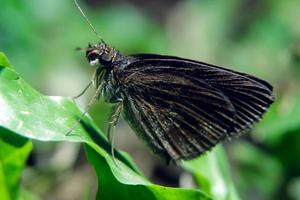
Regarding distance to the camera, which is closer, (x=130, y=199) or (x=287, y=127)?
(x=130, y=199)

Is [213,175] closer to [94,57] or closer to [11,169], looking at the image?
[94,57]

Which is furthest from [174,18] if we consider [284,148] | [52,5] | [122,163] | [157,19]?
[122,163]

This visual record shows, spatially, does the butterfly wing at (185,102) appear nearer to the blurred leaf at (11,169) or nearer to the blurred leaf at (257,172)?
the blurred leaf at (11,169)

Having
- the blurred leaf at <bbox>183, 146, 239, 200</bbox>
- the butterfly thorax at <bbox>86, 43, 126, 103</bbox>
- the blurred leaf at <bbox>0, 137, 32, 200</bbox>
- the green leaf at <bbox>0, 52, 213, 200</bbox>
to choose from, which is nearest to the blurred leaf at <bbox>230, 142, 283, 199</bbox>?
the blurred leaf at <bbox>183, 146, 239, 200</bbox>

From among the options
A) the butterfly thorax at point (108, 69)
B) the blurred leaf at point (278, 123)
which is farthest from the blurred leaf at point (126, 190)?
the blurred leaf at point (278, 123)

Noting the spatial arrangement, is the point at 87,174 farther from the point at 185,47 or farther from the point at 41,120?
the point at 41,120

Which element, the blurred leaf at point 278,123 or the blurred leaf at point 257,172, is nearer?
the blurred leaf at point 278,123

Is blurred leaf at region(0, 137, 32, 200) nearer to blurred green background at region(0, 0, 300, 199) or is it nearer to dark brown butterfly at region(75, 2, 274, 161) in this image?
blurred green background at region(0, 0, 300, 199)
